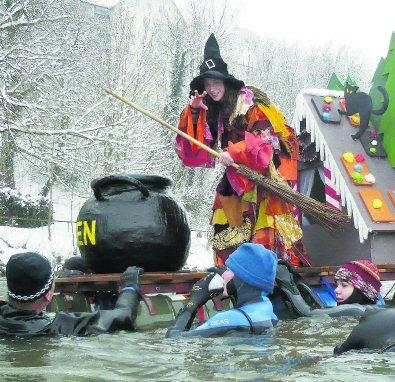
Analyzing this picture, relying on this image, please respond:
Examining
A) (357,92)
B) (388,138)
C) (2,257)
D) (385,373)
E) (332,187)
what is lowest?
(2,257)

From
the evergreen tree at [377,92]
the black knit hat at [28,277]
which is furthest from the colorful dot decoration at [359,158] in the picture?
the black knit hat at [28,277]

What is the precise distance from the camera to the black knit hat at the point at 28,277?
3461mm

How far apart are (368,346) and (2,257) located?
14.2 metres

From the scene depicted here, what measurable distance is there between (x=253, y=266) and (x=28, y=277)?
1283 mm

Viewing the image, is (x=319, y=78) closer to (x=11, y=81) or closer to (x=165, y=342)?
(x=11, y=81)

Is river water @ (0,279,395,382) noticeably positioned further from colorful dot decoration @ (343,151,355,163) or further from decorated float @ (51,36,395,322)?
colorful dot decoration @ (343,151,355,163)

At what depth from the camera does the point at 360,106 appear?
711 centimetres

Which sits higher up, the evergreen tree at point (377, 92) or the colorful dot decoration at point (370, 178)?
the evergreen tree at point (377, 92)

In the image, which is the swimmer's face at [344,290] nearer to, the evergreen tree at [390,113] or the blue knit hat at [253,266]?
the blue knit hat at [253,266]

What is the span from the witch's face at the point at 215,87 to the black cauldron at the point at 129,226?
118 cm

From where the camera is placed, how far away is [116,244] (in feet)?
16.8

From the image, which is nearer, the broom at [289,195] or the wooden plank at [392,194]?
the broom at [289,195]

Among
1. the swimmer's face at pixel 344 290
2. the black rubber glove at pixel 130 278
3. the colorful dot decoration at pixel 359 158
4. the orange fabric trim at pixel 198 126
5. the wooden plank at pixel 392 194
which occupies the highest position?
the orange fabric trim at pixel 198 126

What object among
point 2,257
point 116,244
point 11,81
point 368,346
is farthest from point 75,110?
point 368,346
